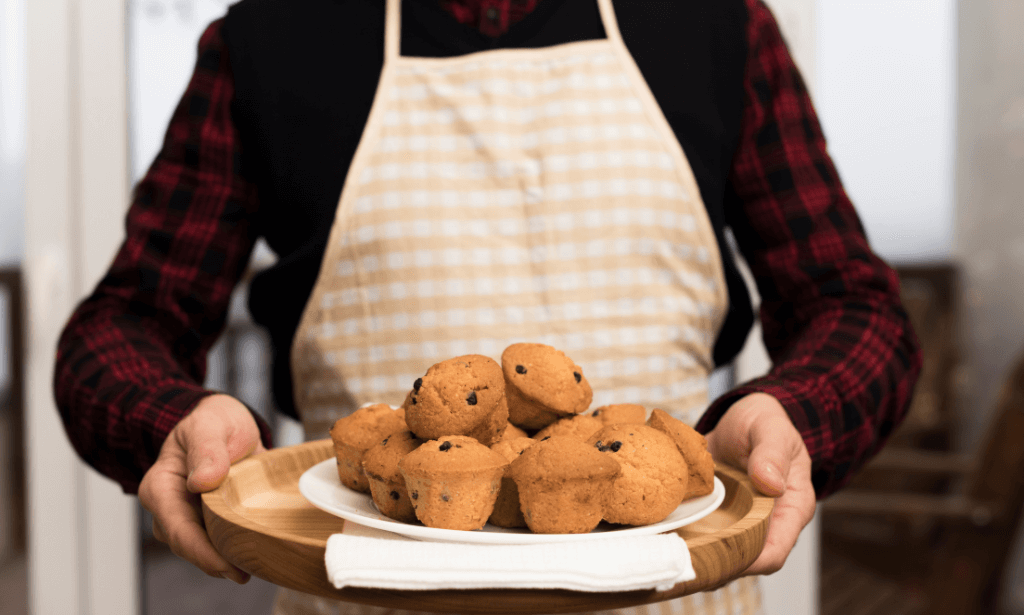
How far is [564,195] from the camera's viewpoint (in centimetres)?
90

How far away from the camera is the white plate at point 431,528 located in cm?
45

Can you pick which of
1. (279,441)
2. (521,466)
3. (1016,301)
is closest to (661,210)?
(521,466)

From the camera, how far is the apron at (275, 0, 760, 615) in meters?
0.89

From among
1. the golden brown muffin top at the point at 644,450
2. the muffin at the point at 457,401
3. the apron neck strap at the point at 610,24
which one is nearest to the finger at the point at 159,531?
the muffin at the point at 457,401

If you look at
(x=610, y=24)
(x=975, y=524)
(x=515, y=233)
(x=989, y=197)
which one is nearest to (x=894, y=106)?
(x=989, y=197)

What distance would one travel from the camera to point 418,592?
1.39ft

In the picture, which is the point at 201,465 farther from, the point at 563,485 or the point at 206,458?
the point at 563,485

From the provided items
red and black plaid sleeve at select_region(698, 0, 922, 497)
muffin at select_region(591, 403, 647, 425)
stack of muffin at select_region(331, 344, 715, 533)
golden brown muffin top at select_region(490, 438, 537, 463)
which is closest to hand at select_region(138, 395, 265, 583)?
stack of muffin at select_region(331, 344, 715, 533)

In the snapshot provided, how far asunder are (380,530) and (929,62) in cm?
320

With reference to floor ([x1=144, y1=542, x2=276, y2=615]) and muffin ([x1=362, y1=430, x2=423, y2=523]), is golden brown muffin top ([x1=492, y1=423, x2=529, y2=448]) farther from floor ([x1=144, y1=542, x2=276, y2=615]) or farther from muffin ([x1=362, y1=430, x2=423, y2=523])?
floor ([x1=144, y1=542, x2=276, y2=615])

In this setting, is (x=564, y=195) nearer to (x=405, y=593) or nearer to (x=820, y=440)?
(x=820, y=440)

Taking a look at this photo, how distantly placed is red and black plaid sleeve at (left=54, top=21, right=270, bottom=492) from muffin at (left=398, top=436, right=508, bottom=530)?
1.35 feet

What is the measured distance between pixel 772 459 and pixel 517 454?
0.68 ft

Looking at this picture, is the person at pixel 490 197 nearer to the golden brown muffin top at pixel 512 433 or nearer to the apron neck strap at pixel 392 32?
the apron neck strap at pixel 392 32
